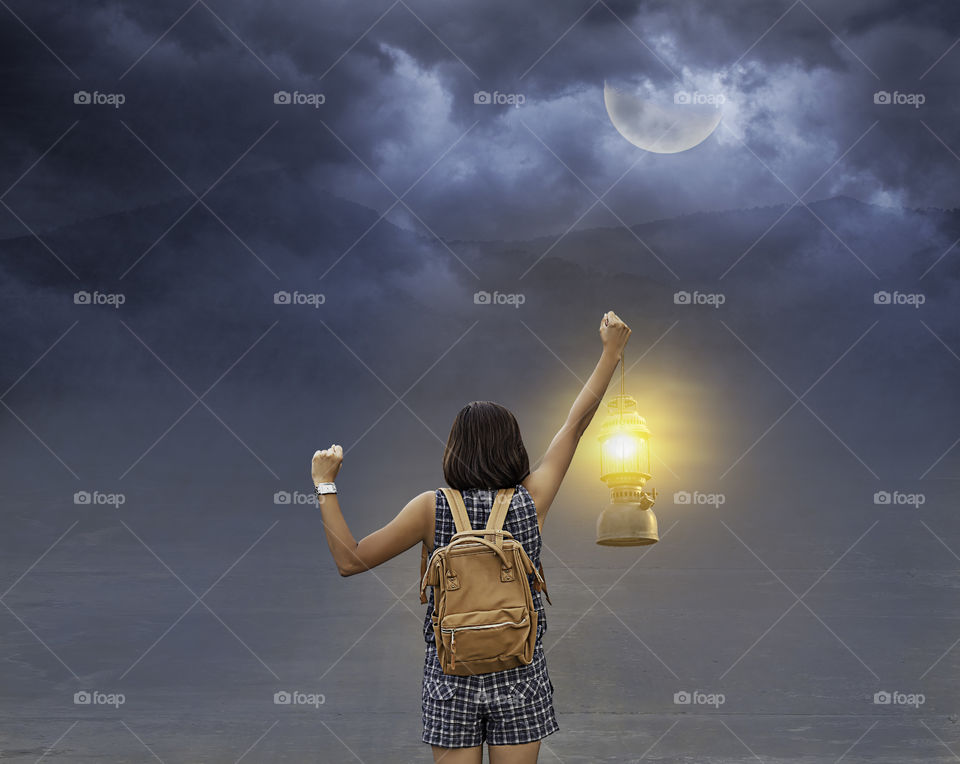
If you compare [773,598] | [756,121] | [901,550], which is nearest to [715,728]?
[773,598]

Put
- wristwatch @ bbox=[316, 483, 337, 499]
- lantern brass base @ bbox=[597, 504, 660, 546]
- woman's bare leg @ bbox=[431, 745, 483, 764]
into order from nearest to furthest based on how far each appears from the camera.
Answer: woman's bare leg @ bbox=[431, 745, 483, 764] < wristwatch @ bbox=[316, 483, 337, 499] < lantern brass base @ bbox=[597, 504, 660, 546]

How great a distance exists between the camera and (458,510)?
1.68 meters

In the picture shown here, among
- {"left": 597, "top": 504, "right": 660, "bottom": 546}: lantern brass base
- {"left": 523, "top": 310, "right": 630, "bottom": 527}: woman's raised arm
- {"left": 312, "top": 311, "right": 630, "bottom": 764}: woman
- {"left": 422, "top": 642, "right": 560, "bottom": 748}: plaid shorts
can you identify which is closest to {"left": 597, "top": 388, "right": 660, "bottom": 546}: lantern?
{"left": 597, "top": 504, "right": 660, "bottom": 546}: lantern brass base

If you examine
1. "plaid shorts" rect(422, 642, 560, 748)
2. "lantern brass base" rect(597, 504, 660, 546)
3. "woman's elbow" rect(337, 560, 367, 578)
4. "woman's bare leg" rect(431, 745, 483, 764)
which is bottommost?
"woman's bare leg" rect(431, 745, 483, 764)

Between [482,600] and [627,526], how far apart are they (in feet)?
8.59

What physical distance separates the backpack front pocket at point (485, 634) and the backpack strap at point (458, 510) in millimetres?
140

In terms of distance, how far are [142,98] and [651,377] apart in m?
4.21

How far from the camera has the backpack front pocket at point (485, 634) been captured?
161cm

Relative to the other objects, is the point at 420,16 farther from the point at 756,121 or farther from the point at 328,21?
the point at 756,121

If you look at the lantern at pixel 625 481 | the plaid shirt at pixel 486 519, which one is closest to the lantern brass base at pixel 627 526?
the lantern at pixel 625 481

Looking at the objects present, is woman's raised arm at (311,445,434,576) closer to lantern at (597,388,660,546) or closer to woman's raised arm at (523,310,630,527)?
woman's raised arm at (523,310,630,527)

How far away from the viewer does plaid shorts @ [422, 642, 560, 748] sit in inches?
63.6

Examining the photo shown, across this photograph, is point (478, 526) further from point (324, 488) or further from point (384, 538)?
point (324, 488)

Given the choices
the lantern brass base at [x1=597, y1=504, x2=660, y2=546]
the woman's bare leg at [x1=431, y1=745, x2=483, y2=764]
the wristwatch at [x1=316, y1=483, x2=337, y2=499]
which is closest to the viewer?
the woman's bare leg at [x1=431, y1=745, x2=483, y2=764]
